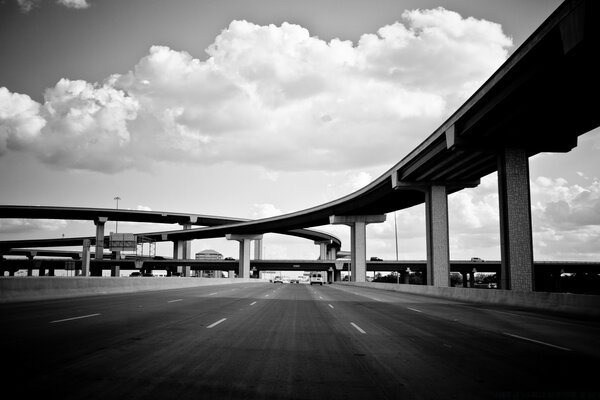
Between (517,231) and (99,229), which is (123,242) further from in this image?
(517,231)

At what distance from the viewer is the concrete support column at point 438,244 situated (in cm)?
4556

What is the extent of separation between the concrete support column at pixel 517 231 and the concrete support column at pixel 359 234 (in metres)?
42.6

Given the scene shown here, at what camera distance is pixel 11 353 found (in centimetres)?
776

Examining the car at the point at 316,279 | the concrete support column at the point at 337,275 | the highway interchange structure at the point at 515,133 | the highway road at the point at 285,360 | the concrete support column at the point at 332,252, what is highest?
the highway interchange structure at the point at 515,133

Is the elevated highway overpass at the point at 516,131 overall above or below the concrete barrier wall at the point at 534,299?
above

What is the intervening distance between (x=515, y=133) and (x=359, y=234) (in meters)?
44.9

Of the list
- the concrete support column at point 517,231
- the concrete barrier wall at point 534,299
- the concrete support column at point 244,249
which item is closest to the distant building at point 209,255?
the concrete support column at point 244,249

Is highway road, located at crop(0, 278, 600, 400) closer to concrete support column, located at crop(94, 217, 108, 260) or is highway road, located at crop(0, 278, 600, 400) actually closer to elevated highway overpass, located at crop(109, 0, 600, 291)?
elevated highway overpass, located at crop(109, 0, 600, 291)

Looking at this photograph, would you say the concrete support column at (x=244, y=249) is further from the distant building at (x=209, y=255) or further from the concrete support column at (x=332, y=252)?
the distant building at (x=209, y=255)

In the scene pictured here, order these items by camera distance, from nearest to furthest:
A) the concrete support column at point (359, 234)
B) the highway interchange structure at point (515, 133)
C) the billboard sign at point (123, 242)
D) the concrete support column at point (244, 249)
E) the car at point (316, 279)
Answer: the highway interchange structure at point (515, 133), the billboard sign at point (123, 242), the concrete support column at point (359, 234), the car at point (316, 279), the concrete support column at point (244, 249)

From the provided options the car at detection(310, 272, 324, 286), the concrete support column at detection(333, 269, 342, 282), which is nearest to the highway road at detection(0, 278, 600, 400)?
the car at detection(310, 272, 324, 286)

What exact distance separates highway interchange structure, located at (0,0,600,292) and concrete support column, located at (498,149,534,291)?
6cm

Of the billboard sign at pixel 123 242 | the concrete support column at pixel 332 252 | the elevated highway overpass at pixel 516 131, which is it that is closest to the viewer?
the elevated highway overpass at pixel 516 131

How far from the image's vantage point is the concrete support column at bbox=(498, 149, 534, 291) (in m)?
A: 30.8
